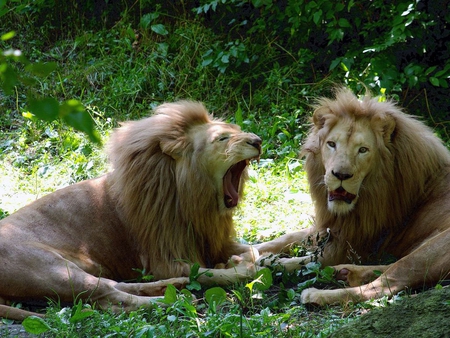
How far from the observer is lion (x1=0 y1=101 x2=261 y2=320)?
13.6ft

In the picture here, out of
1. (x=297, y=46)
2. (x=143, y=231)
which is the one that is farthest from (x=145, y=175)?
(x=297, y=46)

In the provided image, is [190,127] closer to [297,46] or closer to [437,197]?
[437,197]

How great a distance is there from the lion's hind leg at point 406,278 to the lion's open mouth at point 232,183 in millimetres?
920

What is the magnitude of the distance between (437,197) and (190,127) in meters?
1.46

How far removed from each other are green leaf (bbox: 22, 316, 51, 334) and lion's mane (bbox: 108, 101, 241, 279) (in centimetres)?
108

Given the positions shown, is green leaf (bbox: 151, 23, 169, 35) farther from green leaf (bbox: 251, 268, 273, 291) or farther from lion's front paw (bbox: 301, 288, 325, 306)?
lion's front paw (bbox: 301, 288, 325, 306)

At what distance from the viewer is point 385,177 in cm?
416

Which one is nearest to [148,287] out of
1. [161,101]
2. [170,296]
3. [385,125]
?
[170,296]

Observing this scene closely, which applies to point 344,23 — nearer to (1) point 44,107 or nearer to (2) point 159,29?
(2) point 159,29

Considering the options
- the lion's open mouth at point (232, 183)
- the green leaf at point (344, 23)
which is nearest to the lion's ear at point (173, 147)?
the lion's open mouth at point (232, 183)

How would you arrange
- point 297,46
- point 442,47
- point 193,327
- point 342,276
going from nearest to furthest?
point 193,327 < point 342,276 < point 442,47 < point 297,46

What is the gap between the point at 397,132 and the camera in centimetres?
423

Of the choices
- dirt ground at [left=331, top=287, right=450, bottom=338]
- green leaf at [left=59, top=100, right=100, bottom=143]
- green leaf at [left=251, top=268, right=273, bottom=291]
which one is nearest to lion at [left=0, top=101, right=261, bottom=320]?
green leaf at [left=251, top=268, right=273, bottom=291]

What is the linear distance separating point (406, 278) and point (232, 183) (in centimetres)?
129
